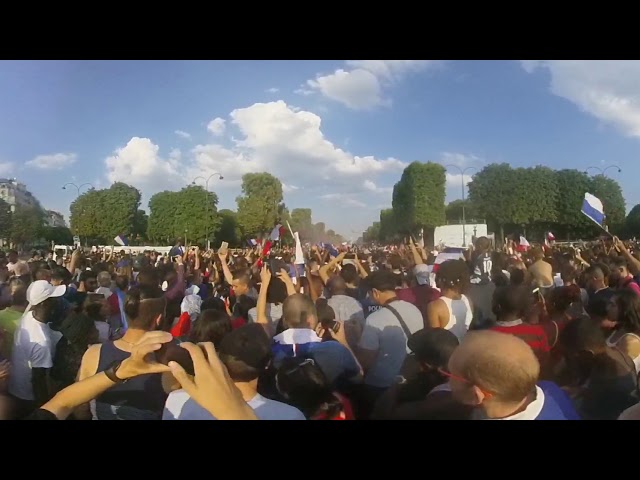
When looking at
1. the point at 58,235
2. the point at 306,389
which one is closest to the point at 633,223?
the point at 306,389

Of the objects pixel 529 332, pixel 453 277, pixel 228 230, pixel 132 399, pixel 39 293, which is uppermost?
pixel 228 230

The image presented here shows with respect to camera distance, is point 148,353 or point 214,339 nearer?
point 148,353

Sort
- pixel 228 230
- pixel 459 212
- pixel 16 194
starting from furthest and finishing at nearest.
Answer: pixel 228 230
pixel 459 212
pixel 16 194

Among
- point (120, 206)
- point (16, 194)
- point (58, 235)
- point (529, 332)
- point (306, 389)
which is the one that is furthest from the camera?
point (58, 235)

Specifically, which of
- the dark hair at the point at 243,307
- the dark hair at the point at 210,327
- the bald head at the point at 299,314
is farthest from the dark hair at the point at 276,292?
the dark hair at the point at 210,327

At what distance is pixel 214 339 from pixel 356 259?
308 centimetres

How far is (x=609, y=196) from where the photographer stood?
14.0 ft

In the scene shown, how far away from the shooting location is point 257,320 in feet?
14.3

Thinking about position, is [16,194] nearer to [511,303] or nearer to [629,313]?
[511,303]

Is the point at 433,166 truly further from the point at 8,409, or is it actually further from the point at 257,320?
the point at 8,409

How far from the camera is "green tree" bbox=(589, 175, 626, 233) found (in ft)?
13.5

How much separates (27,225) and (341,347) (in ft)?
13.3

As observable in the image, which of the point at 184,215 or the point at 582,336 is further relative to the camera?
the point at 184,215
